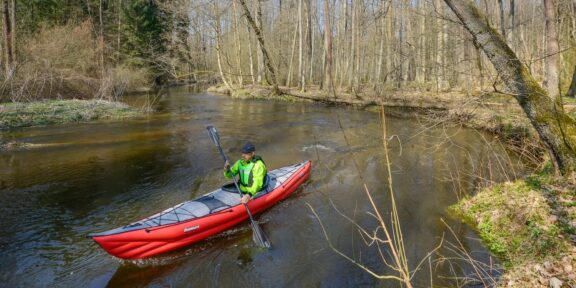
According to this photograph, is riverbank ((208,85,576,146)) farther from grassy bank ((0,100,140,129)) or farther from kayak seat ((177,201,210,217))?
grassy bank ((0,100,140,129))

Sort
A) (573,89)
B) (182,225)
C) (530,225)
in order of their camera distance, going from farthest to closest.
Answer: (573,89) < (182,225) < (530,225)

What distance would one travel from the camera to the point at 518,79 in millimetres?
4652

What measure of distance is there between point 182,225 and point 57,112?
12.3 metres

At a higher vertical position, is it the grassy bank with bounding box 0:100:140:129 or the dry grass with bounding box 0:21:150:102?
the dry grass with bounding box 0:21:150:102

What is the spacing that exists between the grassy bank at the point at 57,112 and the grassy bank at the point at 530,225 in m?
13.7

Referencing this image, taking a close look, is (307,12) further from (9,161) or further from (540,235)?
(540,235)

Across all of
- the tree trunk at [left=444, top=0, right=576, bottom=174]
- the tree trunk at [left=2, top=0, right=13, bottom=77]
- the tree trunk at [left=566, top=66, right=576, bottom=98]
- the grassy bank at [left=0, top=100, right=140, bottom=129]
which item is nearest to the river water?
the grassy bank at [left=0, top=100, right=140, bottom=129]

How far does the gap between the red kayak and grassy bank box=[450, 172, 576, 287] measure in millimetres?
3479

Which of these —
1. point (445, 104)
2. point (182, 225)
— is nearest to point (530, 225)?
point (182, 225)

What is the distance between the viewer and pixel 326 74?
1007 inches

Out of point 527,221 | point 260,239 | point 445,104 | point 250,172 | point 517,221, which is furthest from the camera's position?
point 445,104

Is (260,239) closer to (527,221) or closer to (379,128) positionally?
(527,221)

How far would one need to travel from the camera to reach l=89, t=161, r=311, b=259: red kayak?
4.88m

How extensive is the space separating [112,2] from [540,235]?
1491 inches
